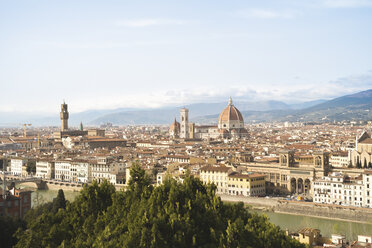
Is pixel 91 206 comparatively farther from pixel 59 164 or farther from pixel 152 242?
pixel 59 164

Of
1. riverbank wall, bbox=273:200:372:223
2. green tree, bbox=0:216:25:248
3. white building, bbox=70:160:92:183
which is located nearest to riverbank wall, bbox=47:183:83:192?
white building, bbox=70:160:92:183

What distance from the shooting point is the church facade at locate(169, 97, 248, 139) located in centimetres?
8119

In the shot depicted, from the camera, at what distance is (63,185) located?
39.4 meters

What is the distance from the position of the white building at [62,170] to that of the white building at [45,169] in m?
0.45

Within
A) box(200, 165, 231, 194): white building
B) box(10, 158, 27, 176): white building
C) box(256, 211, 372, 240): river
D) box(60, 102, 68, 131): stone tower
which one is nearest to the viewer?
box(256, 211, 372, 240): river

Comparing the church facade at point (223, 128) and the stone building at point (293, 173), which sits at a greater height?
the church facade at point (223, 128)

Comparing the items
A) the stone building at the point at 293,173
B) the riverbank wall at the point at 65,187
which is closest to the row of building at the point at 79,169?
the riverbank wall at the point at 65,187

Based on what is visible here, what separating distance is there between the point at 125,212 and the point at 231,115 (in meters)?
69.3

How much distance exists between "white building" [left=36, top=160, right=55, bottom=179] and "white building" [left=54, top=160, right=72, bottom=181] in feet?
1.48

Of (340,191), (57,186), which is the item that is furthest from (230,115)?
(340,191)

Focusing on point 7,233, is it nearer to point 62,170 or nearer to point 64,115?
point 62,170

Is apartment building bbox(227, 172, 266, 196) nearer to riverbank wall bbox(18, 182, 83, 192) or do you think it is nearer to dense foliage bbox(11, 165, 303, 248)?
riverbank wall bbox(18, 182, 83, 192)

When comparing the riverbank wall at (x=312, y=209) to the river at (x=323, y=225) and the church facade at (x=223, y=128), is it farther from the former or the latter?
the church facade at (x=223, y=128)

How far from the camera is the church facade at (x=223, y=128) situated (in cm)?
8119
